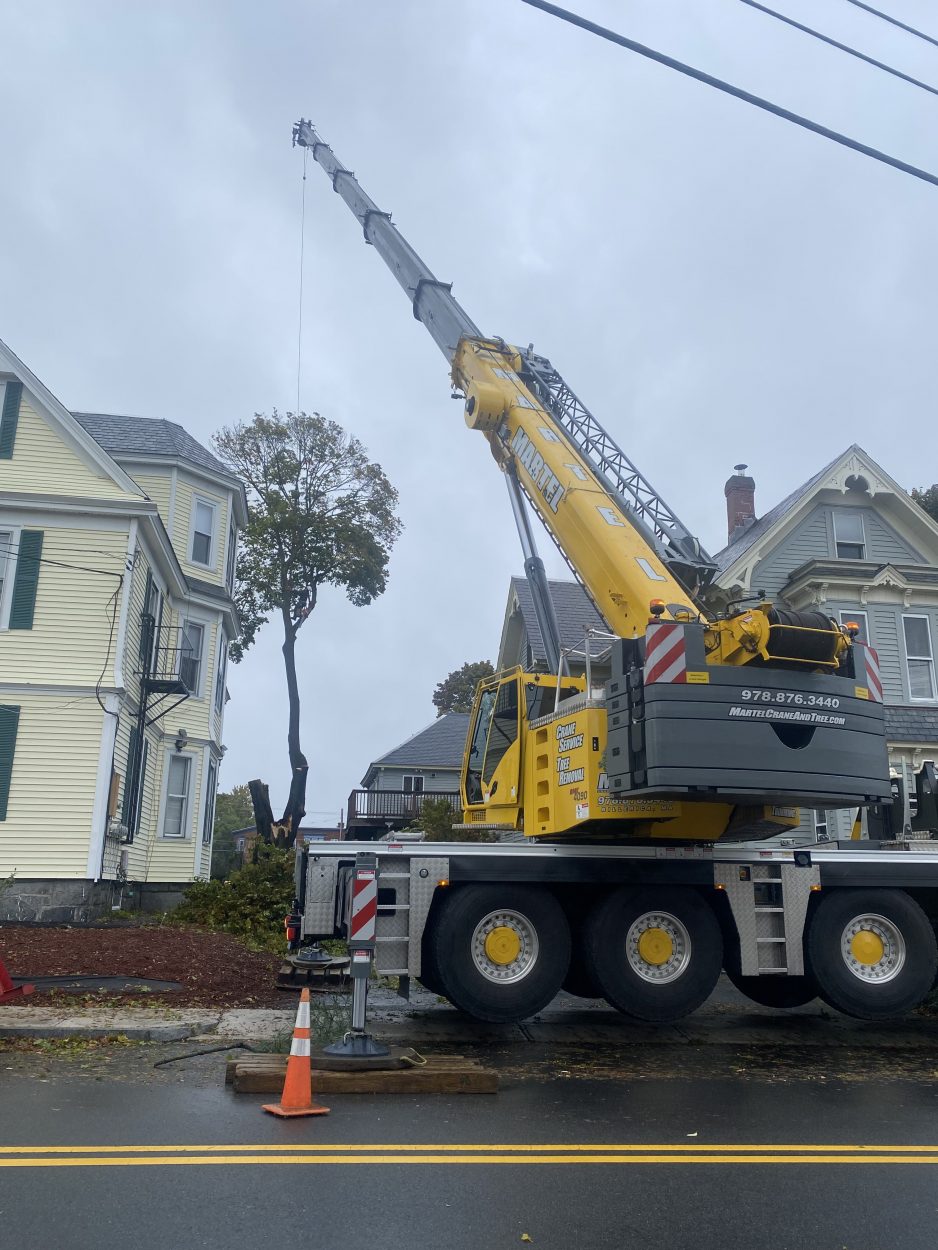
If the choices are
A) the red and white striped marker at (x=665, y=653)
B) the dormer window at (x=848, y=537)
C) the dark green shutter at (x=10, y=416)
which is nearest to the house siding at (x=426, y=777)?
the dormer window at (x=848, y=537)

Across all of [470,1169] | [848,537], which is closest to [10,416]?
[848,537]

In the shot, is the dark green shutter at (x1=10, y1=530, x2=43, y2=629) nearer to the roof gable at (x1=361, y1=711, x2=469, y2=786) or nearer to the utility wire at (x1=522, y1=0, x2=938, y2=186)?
the utility wire at (x1=522, y1=0, x2=938, y2=186)

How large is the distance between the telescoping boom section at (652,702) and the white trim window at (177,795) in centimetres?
1372

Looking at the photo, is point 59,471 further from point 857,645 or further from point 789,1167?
point 789,1167

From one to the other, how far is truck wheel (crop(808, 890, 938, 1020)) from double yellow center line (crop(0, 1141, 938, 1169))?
407 cm

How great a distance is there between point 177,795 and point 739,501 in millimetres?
15920

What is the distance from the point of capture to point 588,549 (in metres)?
11.1

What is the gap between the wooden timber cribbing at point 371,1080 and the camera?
7.03 meters

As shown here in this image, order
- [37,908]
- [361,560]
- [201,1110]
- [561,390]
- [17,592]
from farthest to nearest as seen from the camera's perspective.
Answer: [361,560]
[17,592]
[37,908]
[561,390]
[201,1110]

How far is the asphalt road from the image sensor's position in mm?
4484

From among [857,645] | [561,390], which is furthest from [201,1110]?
[561,390]

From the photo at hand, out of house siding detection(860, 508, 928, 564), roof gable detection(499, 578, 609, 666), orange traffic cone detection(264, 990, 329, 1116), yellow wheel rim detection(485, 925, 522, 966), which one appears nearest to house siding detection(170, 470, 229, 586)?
roof gable detection(499, 578, 609, 666)

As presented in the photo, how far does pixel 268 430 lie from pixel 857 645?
28.4 m

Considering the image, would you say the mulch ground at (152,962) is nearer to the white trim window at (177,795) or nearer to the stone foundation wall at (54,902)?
the stone foundation wall at (54,902)
